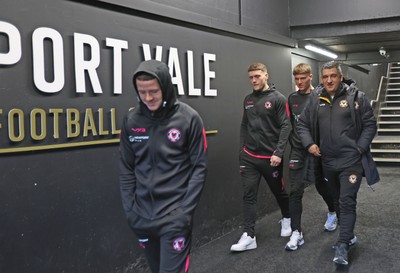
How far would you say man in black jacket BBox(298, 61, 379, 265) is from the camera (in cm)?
321

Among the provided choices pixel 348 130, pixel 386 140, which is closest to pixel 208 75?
pixel 348 130

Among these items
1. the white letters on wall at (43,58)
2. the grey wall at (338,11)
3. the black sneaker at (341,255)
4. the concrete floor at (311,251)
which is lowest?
the concrete floor at (311,251)

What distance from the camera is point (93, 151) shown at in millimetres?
2766

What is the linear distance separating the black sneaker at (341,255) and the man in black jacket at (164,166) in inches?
65.0

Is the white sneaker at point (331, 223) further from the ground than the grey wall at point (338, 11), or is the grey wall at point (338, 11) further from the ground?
the grey wall at point (338, 11)

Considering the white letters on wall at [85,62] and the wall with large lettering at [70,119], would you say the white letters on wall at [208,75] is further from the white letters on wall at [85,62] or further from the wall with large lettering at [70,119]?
the white letters on wall at [85,62]

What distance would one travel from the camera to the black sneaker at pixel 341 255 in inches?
125

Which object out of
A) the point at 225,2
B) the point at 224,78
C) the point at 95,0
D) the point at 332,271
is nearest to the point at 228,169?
the point at 224,78

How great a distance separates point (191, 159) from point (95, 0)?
138 cm

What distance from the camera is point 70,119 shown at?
8.43 ft

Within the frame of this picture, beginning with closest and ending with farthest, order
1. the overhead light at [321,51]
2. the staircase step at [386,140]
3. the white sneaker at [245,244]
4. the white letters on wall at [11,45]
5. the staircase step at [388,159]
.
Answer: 1. the white letters on wall at [11,45]
2. the white sneaker at [245,244]
3. the overhead light at [321,51]
4. the staircase step at [388,159]
5. the staircase step at [386,140]

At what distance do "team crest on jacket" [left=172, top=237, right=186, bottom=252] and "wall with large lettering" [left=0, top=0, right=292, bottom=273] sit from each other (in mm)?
962

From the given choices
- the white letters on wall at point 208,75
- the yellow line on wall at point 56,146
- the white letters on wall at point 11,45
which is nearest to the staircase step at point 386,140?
the white letters on wall at point 208,75

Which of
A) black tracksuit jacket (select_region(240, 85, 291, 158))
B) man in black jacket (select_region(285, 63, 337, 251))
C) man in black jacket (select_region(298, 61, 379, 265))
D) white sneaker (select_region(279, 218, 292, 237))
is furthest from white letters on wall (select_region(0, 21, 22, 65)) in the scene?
white sneaker (select_region(279, 218, 292, 237))
